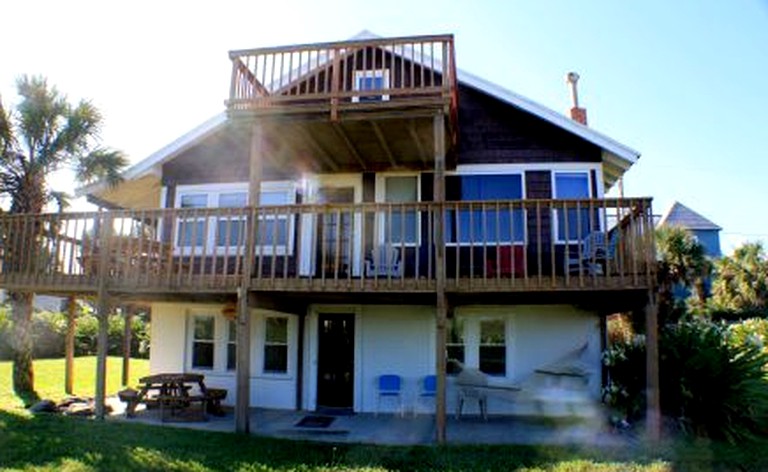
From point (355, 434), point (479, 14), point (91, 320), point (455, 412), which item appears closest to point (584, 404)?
point (455, 412)

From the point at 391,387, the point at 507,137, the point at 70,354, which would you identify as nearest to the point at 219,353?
the point at 70,354

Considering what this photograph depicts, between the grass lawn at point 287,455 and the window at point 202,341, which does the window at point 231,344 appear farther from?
the grass lawn at point 287,455

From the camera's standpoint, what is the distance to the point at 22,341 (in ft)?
45.0

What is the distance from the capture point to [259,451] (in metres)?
8.95

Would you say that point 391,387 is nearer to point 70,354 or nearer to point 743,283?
point 70,354

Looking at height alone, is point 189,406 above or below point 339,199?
below

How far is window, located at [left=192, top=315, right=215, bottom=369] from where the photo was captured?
1477 cm

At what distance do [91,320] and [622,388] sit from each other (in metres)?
25.2

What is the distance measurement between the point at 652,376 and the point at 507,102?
264 inches

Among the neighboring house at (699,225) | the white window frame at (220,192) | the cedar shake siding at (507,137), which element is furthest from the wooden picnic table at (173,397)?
the neighboring house at (699,225)

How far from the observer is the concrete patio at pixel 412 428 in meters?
10.0

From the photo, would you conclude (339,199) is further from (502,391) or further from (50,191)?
(50,191)

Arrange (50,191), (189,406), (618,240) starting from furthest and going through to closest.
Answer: (50,191), (189,406), (618,240)

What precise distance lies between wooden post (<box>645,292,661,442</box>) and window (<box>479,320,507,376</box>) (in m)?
4.15
